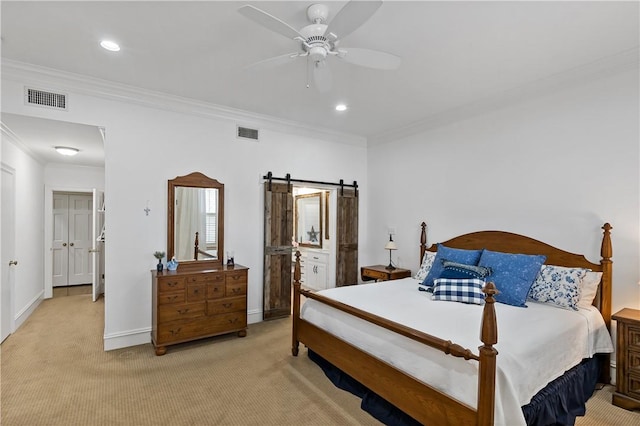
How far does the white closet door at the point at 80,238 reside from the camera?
6934 mm

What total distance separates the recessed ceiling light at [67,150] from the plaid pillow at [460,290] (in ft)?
16.8

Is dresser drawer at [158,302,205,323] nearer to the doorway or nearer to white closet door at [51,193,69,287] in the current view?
the doorway

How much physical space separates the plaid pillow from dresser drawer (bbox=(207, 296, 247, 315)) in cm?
222

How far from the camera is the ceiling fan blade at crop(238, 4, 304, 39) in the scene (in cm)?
183

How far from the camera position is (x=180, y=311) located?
141 inches

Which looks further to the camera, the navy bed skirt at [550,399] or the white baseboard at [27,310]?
the white baseboard at [27,310]

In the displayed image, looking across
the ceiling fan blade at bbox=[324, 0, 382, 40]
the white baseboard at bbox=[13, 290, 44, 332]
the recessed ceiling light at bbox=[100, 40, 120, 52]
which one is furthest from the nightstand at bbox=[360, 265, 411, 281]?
the white baseboard at bbox=[13, 290, 44, 332]

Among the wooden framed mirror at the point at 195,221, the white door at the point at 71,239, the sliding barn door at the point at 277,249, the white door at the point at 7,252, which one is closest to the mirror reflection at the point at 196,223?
the wooden framed mirror at the point at 195,221

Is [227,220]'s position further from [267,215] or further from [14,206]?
[14,206]

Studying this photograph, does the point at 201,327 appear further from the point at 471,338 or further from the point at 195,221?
the point at 471,338

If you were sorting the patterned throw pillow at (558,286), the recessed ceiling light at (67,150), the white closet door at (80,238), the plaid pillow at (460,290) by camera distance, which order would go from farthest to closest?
the white closet door at (80,238) < the recessed ceiling light at (67,150) < the plaid pillow at (460,290) < the patterned throw pillow at (558,286)

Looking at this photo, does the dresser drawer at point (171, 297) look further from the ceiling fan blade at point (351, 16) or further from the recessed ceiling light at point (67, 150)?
the ceiling fan blade at point (351, 16)

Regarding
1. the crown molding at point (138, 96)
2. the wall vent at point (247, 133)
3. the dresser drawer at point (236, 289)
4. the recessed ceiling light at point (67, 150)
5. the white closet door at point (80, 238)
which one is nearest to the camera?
the crown molding at point (138, 96)

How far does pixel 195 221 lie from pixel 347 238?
2.51 m
